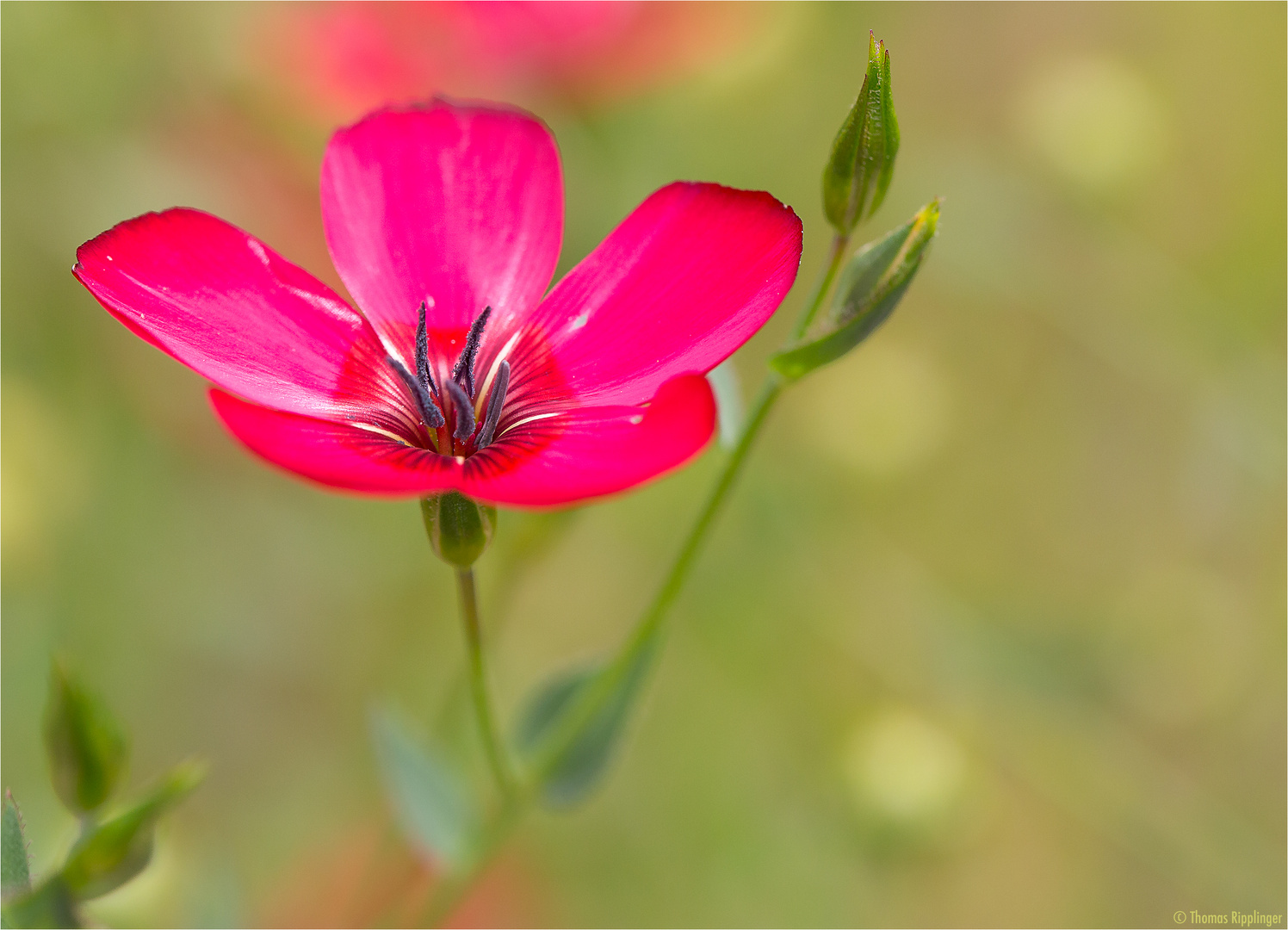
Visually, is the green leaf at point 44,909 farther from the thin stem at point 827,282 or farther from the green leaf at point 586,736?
the thin stem at point 827,282

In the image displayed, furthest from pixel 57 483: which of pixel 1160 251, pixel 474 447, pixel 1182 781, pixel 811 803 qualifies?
pixel 1160 251

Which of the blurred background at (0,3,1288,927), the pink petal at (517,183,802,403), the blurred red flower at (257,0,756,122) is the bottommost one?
the blurred background at (0,3,1288,927)

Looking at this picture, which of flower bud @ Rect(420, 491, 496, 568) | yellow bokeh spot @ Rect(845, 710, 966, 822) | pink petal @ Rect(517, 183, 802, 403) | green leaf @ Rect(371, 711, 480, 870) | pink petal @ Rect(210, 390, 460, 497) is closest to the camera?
pink petal @ Rect(210, 390, 460, 497)

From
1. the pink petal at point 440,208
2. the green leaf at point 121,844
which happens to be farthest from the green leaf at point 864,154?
the green leaf at point 121,844

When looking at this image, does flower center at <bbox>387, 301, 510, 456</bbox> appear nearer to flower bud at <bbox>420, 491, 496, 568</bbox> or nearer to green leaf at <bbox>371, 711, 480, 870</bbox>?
flower bud at <bbox>420, 491, 496, 568</bbox>

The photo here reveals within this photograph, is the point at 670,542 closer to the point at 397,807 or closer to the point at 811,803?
the point at 811,803

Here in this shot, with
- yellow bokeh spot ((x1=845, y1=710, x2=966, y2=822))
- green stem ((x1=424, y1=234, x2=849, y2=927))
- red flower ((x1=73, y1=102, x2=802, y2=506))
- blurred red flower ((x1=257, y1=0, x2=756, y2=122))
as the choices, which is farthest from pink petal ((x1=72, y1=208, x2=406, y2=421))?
blurred red flower ((x1=257, y1=0, x2=756, y2=122))

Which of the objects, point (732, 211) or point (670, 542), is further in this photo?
point (670, 542)

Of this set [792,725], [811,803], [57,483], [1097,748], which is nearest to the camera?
[57,483]
